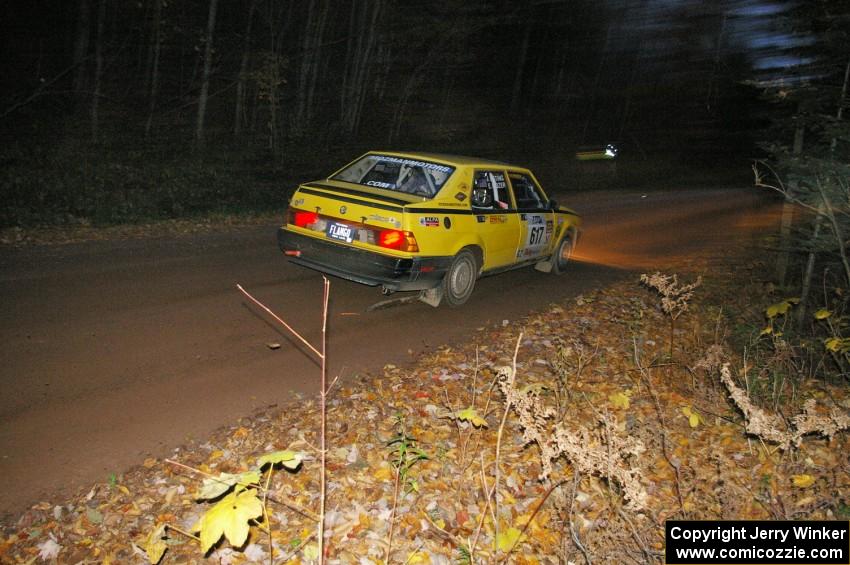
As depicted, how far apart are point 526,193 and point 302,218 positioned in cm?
343

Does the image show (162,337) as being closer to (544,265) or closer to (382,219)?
(382,219)

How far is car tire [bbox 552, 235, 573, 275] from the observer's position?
10.2 m

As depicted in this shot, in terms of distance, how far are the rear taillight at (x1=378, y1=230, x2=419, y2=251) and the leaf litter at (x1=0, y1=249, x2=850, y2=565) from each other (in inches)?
49.4

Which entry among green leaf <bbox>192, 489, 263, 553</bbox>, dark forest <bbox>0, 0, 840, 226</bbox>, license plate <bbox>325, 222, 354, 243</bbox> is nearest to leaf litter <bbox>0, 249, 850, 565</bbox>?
green leaf <bbox>192, 489, 263, 553</bbox>

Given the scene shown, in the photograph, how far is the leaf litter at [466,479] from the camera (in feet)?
10.6

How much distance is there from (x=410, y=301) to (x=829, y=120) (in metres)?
5.47

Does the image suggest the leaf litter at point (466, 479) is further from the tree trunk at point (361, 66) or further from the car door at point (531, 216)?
the tree trunk at point (361, 66)

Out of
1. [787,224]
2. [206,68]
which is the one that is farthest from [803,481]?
[206,68]

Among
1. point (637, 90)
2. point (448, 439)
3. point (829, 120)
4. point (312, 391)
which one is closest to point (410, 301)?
point (312, 391)

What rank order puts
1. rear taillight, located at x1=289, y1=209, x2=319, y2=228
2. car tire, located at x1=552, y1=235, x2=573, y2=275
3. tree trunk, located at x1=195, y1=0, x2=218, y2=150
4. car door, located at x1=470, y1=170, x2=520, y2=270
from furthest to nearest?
tree trunk, located at x1=195, y1=0, x2=218, y2=150 < car tire, located at x1=552, y1=235, x2=573, y2=275 < car door, located at x1=470, y1=170, x2=520, y2=270 < rear taillight, located at x1=289, y1=209, x2=319, y2=228

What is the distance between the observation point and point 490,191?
7.88m

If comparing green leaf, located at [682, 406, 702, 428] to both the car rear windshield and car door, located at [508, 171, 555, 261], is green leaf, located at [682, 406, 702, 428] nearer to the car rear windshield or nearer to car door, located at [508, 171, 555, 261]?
the car rear windshield

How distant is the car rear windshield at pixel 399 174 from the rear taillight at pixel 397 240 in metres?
0.75

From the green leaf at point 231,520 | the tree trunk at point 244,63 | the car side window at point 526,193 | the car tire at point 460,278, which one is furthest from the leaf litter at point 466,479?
the tree trunk at point 244,63
